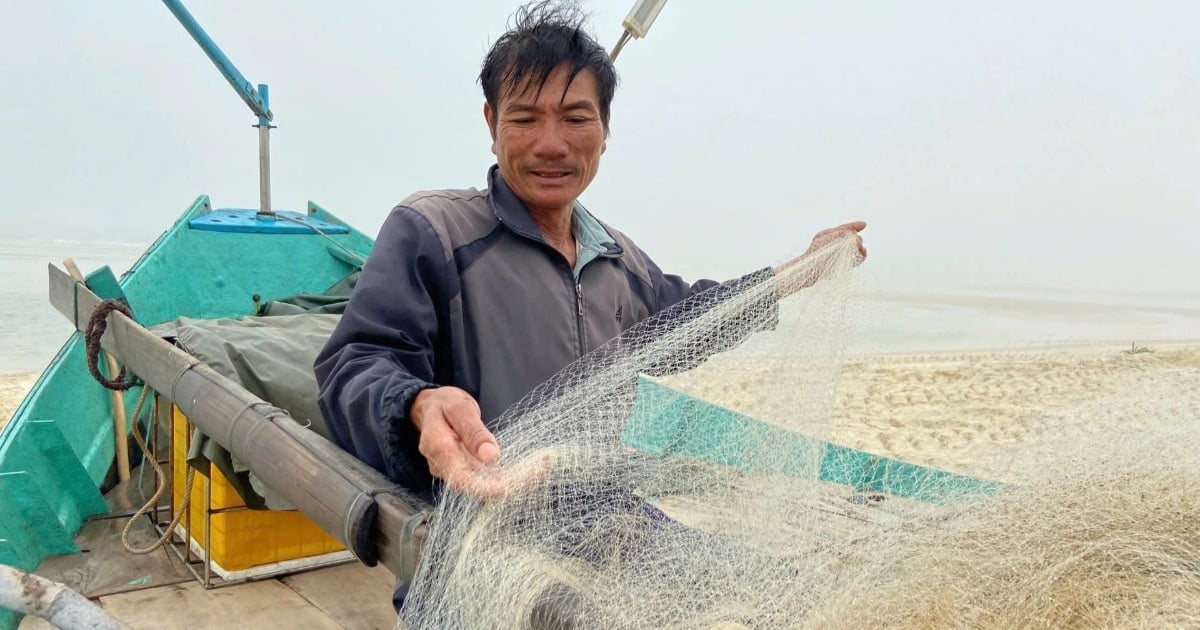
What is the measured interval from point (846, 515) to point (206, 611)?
211 cm

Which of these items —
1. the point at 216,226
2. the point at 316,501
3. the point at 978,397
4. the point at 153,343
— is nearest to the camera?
the point at 316,501

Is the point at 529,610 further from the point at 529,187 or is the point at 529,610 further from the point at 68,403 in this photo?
the point at 68,403

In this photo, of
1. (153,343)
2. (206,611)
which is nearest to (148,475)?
(206,611)

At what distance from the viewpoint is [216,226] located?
530 cm

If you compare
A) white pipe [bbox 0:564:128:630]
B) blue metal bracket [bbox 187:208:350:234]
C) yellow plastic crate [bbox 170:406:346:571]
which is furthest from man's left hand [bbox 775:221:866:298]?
blue metal bracket [bbox 187:208:350:234]

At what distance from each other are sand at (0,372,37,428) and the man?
7.82 metres

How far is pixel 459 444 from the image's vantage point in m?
1.25

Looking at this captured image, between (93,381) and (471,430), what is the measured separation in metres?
3.58

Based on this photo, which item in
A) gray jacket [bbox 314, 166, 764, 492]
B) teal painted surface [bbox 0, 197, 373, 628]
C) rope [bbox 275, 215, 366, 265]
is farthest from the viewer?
rope [bbox 275, 215, 366, 265]

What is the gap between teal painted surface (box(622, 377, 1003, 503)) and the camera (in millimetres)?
1830

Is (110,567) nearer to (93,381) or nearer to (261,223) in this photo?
(93,381)

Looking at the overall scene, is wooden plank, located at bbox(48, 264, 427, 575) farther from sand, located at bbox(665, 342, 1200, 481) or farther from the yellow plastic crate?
sand, located at bbox(665, 342, 1200, 481)

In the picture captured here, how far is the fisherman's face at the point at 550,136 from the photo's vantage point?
1.81 metres

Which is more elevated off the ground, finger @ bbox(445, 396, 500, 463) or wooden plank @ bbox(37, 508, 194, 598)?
finger @ bbox(445, 396, 500, 463)
